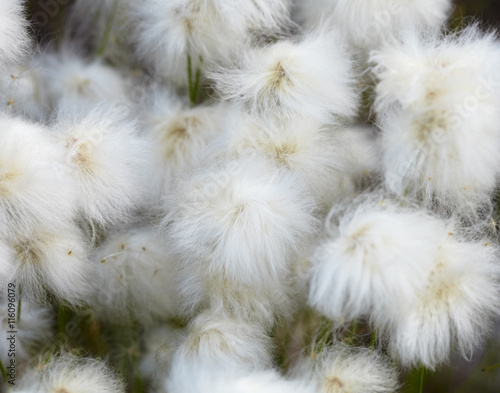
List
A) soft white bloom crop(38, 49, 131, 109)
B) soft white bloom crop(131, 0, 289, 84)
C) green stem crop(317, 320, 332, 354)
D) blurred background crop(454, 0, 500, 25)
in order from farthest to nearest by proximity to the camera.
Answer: blurred background crop(454, 0, 500, 25) < soft white bloom crop(38, 49, 131, 109) < soft white bloom crop(131, 0, 289, 84) < green stem crop(317, 320, 332, 354)

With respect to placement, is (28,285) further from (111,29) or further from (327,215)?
(111,29)

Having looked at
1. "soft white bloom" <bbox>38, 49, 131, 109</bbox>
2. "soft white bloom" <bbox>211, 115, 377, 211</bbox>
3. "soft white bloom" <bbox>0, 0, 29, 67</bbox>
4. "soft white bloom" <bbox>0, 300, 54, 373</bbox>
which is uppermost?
"soft white bloom" <bbox>0, 0, 29, 67</bbox>

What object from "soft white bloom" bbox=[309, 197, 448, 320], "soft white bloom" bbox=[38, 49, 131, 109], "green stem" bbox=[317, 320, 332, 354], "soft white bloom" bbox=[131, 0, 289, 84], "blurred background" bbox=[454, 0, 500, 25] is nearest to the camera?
"soft white bloom" bbox=[309, 197, 448, 320]

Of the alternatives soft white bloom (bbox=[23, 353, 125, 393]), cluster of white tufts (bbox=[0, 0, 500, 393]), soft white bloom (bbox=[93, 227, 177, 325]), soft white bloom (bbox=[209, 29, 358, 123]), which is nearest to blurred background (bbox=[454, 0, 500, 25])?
cluster of white tufts (bbox=[0, 0, 500, 393])

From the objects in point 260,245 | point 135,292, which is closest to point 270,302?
point 260,245

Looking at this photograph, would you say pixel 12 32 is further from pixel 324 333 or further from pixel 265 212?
pixel 324 333

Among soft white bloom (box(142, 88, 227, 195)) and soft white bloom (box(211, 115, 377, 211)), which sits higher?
soft white bloom (box(211, 115, 377, 211))

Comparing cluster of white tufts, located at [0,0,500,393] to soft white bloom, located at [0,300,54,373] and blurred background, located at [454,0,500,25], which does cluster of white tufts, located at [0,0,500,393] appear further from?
blurred background, located at [454,0,500,25]
